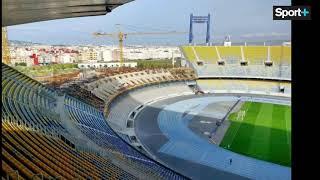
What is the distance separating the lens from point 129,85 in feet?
116

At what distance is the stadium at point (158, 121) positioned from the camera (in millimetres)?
10602

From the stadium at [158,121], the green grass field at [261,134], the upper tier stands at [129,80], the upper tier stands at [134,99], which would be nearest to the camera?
the stadium at [158,121]

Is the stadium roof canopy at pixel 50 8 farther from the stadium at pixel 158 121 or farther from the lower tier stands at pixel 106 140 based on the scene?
the lower tier stands at pixel 106 140

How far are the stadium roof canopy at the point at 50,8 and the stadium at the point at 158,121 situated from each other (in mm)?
131

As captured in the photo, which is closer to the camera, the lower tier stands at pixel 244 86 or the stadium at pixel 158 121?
the stadium at pixel 158 121

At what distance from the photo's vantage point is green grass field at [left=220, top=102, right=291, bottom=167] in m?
19.0

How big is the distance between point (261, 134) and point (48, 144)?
49.3 feet

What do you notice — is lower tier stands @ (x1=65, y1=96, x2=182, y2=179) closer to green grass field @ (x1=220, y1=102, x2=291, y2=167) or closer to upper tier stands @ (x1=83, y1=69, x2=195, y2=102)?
green grass field @ (x1=220, y1=102, x2=291, y2=167)

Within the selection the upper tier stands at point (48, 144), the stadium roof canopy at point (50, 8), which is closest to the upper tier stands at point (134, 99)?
the upper tier stands at point (48, 144)

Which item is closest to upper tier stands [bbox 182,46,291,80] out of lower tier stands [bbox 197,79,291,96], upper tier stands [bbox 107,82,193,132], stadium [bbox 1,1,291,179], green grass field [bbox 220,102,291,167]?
stadium [bbox 1,1,291,179]

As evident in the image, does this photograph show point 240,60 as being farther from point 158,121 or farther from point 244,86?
point 158,121

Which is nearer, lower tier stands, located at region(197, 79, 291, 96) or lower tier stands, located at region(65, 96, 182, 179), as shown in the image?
lower tier stands, located at region(65, 96, 182, 179)

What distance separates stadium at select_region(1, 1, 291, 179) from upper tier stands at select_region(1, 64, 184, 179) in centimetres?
4
